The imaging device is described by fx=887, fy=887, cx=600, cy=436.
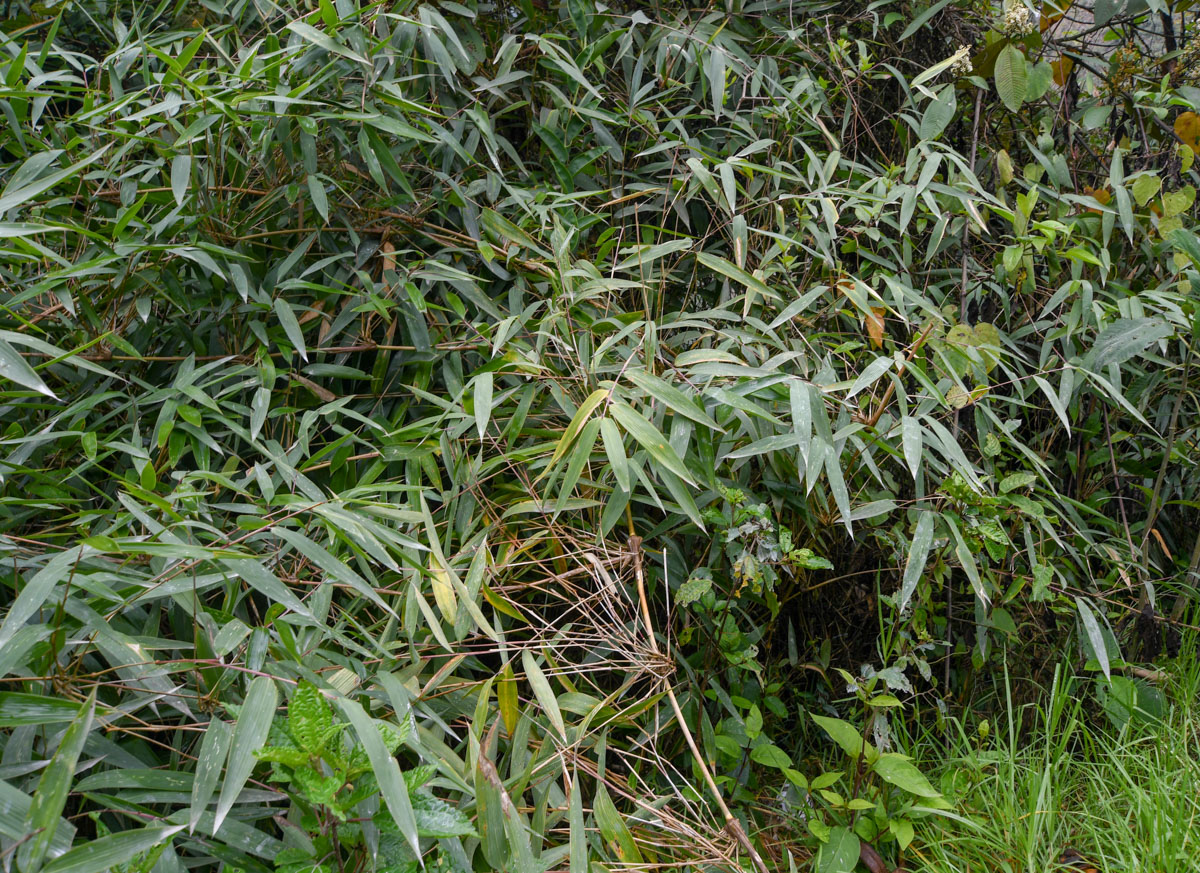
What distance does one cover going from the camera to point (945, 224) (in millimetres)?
1592

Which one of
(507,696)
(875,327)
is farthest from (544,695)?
(875,327)

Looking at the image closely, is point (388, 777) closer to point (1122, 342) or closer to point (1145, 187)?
point (1122, 342)

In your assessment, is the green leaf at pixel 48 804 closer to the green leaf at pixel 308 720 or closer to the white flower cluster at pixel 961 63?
the green leaf at pixel 308 720

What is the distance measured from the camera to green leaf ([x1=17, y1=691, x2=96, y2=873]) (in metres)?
0.66

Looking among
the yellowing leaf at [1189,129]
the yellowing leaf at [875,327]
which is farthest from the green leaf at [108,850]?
the yellowing leaf at [1189,129]

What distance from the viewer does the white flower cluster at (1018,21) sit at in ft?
5.41

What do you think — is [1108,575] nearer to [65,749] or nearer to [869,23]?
[869,23]

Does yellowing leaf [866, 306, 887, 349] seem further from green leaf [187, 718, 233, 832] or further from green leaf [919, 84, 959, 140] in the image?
green leaf [187, 718, 233, 832]

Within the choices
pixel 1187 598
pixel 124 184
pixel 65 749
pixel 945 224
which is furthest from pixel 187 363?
pixel 1187 598

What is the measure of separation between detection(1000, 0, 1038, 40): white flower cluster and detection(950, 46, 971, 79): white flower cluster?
3.0 inches

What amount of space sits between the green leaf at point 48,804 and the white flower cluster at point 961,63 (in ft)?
5.32

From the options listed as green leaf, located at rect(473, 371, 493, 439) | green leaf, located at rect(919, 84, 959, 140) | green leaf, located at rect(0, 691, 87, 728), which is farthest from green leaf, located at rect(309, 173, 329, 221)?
green leaf, located at rect(919, 84, 959, 140)

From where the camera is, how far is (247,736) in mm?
763

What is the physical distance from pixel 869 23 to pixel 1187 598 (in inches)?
53.4
